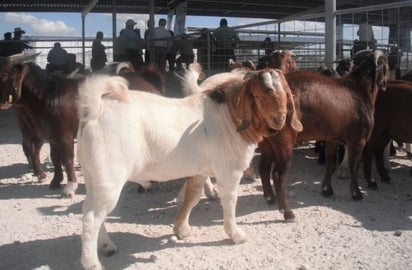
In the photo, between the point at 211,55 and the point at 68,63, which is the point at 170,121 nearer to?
the point at 211,55

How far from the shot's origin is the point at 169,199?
631 cm

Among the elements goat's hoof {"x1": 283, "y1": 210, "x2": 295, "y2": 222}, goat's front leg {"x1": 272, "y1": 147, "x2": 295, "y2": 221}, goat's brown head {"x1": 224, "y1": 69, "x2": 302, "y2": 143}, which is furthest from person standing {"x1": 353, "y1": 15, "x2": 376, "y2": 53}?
goat's brown head {"x1": 224, "y1": 69, "x2": 302, "y2": 143}

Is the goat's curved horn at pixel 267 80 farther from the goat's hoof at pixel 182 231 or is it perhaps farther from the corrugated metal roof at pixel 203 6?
the corrugated metal roof at pixel 203 6

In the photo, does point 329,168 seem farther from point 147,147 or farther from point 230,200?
point 147,147

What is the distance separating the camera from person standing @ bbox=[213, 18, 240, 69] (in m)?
10.5

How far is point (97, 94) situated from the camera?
3.95 metres

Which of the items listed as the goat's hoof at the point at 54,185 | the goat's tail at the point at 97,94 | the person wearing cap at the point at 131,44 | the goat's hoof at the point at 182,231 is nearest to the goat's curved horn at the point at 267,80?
the goat's tail at the point at 97,94

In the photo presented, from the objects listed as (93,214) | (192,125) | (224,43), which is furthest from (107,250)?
(224,43)

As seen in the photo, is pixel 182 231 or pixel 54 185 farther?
pixel 54 185

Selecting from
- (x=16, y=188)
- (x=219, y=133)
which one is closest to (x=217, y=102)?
(x=219, y=133)

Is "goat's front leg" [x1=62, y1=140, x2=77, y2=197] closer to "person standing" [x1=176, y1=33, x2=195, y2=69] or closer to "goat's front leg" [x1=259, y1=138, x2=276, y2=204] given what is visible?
"goat's front leg" [x1=259, y1=138, x2=276, y2=204]

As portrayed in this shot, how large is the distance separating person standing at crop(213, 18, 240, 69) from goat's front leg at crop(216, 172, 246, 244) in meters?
6.50

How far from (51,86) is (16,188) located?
162 centimetres

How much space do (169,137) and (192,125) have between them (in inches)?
11.1
